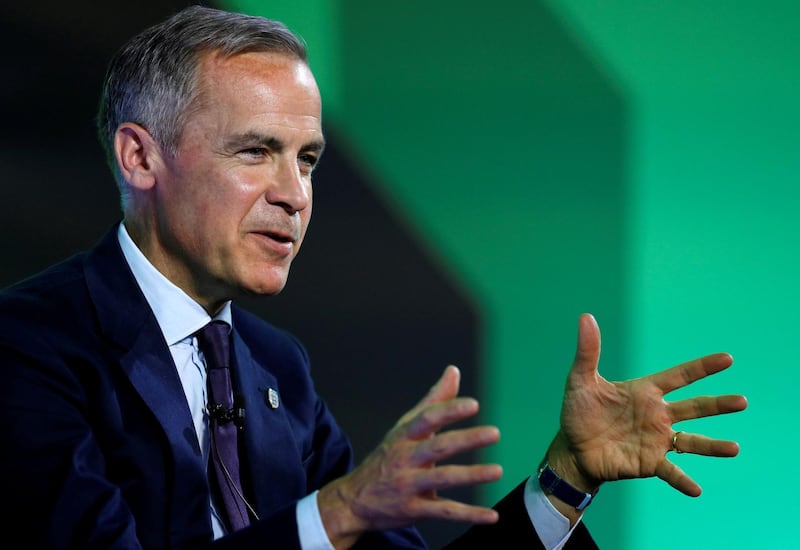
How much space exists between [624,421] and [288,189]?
2.16 feet

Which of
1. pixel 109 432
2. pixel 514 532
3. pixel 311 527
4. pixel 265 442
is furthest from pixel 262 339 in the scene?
pixel 311 527

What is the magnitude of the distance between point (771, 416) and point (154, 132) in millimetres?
1776

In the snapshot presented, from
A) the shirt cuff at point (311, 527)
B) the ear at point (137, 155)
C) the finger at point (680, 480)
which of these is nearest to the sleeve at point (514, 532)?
the finger at point (680, 480)

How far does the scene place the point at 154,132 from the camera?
197 centimetres

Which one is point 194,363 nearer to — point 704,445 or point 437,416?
point 437,416

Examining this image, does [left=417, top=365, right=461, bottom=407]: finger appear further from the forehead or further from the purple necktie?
the forehead

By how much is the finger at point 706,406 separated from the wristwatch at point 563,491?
0.19m

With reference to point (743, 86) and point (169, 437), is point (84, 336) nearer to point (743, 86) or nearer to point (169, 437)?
point (169, 437)

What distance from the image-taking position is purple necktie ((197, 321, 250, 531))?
1858mm

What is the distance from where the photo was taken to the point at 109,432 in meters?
1.75

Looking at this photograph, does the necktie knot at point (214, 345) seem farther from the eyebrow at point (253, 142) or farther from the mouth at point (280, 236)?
the eyebrow at point (253, 142)

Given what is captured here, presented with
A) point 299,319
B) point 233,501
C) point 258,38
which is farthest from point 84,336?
point 299,319

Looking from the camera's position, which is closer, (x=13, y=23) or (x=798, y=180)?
(x=13, y=23)

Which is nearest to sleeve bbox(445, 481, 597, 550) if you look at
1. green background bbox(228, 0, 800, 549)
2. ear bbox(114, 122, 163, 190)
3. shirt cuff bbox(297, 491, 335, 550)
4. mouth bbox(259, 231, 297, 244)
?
shirt cuff bbox(297, 491, 335, 550)
